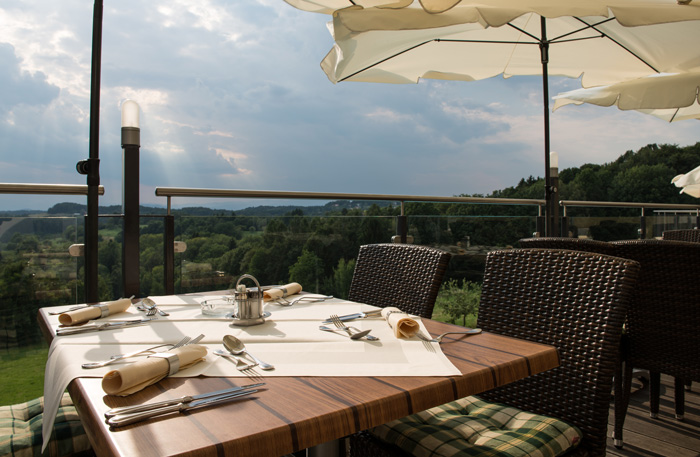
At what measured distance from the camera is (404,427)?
1.50 m

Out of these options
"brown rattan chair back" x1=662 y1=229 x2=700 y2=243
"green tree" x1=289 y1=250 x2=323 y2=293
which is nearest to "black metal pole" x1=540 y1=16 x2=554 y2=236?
"brown rattan chair back" x1=662 y1=229 x2=700 y2=243

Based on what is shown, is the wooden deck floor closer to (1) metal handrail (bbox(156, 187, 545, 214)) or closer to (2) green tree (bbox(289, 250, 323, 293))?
(2) green tree (bbox(289, 250, 323, 293))

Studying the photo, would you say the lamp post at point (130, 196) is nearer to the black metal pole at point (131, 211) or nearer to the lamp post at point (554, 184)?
the black metal pole at point (131, 211)

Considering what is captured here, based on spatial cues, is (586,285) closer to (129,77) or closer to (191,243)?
(191,243)

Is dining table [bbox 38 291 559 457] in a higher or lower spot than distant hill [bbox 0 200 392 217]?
lower

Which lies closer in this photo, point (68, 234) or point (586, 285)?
point (586, 285)

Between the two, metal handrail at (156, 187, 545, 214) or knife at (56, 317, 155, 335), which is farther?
metal handrail at (156, 187, 545, 214)

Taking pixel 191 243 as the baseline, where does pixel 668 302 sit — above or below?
below

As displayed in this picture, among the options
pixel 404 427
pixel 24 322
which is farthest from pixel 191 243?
pixel 404 427

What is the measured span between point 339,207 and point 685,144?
18912 mm

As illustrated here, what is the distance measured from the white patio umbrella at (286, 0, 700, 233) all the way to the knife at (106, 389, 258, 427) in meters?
1.93

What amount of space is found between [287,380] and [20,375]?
190 cm

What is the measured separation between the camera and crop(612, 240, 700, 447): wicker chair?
6.85ft

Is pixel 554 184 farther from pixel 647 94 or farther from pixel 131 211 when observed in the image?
pixel 131 211
